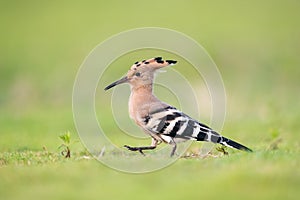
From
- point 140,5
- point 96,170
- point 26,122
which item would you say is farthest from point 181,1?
point 96,170

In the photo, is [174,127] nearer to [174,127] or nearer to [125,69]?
[174,127]

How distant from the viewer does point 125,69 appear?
20.2 metres

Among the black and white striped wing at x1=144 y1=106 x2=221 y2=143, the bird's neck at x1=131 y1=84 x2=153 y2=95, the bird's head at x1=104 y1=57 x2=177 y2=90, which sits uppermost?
the bird's head at x1=104 y1=57 x2=177 y2=90

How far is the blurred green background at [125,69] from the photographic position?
7.17m

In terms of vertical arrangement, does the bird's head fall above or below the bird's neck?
above

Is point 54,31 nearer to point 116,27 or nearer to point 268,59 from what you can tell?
point 116,27

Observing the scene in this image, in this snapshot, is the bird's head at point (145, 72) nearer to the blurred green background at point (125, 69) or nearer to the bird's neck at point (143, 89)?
the bird's neck at point (143, 89)

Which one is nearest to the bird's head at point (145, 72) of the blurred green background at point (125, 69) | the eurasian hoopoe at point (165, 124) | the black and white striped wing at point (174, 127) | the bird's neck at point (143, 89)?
the bird's neck at point (143, 89)

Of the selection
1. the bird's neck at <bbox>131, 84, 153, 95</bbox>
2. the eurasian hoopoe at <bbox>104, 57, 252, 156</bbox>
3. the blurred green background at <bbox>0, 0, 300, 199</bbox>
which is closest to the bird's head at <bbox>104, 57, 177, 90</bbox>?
the bird's neck at <bbox>131, 84, 153, 95</bbox>

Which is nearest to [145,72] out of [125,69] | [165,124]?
[165,124]

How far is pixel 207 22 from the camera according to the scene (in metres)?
26.3

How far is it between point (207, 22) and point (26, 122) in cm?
1294

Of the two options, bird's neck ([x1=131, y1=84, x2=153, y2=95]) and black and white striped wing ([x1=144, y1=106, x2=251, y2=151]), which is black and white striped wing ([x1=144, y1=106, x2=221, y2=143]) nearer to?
black and white striped wing ([x1=144, y1=106, x2=251, y2=151])

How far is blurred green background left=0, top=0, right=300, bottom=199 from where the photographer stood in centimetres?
717
